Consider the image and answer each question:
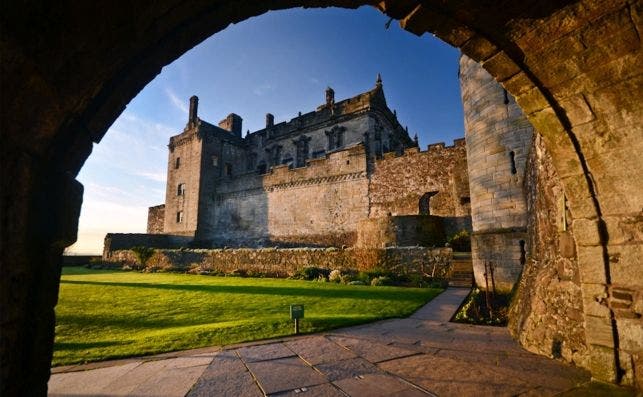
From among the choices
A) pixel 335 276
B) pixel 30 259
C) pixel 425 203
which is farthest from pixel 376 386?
pixel 425 203

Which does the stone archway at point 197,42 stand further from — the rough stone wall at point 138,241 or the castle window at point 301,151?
the rough stone wall at point 138,241

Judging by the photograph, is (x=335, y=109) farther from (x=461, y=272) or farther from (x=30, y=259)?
(x=30, y=259)

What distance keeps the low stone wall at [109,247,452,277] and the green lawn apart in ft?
9.05

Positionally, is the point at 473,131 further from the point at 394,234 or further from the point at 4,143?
the point at 4,143

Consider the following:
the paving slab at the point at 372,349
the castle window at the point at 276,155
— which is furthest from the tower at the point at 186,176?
the paving slab at the point at 372,349

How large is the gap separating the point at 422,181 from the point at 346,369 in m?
18.9

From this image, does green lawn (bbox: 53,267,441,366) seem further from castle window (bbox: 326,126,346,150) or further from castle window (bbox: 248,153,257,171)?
castle window (bbox: 248,153,257,171)

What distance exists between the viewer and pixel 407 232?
16.0 metres

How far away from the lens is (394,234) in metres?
16.0

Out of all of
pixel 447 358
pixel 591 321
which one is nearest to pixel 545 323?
pixel 591 321

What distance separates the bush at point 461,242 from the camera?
15.5 meters

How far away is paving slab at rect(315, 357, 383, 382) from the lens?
3162 millimetres

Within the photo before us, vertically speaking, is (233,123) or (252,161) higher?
(233,123)

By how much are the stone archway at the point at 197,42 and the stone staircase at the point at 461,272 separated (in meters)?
8.23
